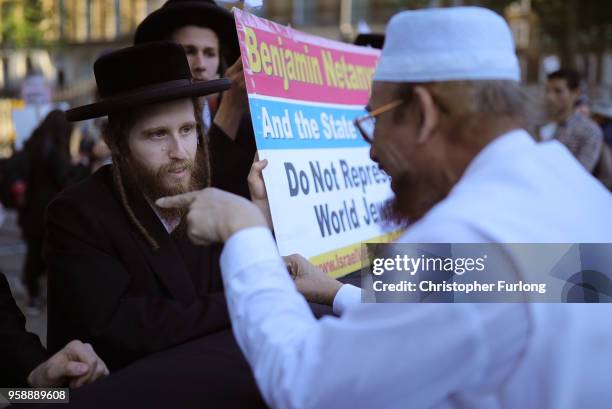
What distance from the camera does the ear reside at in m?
1.53

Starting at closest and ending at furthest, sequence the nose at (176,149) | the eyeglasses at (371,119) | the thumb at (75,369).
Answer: the eyeglasses at (371,119), the thumb at (75,369), the nose at (176,149)

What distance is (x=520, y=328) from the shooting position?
4.31ft

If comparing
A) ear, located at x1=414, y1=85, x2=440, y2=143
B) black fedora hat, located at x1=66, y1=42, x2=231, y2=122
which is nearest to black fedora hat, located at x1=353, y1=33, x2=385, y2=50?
black fedora hat, located at x1=66, y1=42, x2=231, y2=122

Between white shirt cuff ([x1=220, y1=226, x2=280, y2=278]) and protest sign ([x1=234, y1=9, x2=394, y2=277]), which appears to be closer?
white shirt cuff ([x1=220, y1=226, x2=280, y2=278])

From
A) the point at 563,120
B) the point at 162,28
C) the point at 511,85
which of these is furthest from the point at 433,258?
the point at 563,120

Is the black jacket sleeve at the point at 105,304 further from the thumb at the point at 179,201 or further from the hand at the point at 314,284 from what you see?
the thumb at the point at 179,201

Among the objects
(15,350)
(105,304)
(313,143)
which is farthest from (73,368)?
(313,143)

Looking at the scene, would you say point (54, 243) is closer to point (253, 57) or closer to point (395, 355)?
point (253, 57)

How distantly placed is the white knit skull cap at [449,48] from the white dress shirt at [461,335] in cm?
16

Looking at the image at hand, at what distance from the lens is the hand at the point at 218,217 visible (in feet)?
5.04

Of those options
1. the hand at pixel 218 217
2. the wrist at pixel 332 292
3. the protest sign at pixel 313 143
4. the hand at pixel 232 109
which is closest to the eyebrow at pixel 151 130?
the protest sign at pixel 313 143

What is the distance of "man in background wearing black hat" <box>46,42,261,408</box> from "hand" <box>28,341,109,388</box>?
0.41 feet

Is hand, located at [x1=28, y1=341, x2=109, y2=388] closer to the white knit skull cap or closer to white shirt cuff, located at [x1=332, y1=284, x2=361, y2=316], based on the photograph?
white shirt cuff, located at [x1=332, y1=284, x2=361, y2=316]

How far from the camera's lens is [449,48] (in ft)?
4.96
